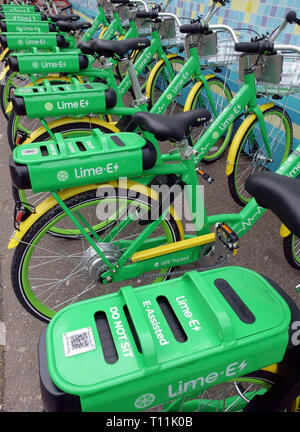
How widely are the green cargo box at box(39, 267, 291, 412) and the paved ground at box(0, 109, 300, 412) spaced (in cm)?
99

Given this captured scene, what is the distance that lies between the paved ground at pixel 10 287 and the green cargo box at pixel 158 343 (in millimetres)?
990

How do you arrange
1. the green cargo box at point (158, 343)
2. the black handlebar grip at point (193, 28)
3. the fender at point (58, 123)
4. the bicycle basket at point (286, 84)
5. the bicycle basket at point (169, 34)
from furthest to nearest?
the bicycle basket at point (169, 34) → the black handlebar grip at point (193, 28) → the fender at point (58, 123) → the bicycle basket at point (286, 84) → the green cargo box at point (158, 343)

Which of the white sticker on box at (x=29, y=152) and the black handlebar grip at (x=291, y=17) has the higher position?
the black handlebar grip at (x=291, y=17)

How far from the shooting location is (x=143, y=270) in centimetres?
184

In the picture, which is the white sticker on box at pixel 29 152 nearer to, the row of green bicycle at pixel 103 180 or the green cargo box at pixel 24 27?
the row of green bicycle at pixel 103 180

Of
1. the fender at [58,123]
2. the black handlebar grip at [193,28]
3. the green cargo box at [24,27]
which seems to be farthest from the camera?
the green cargo box at [24,27]

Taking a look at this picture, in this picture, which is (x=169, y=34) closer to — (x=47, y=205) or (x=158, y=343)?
(x=47, y=205)

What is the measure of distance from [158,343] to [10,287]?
165cm

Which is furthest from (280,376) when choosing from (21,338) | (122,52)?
(122,52)

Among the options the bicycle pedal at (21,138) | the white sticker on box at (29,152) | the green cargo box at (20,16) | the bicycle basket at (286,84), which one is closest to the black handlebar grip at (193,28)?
the bicycle basket at (286,84)

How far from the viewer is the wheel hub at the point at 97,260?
177 centimetres

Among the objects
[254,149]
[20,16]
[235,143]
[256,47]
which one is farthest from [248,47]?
[20,16]

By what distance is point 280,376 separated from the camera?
1007mm
